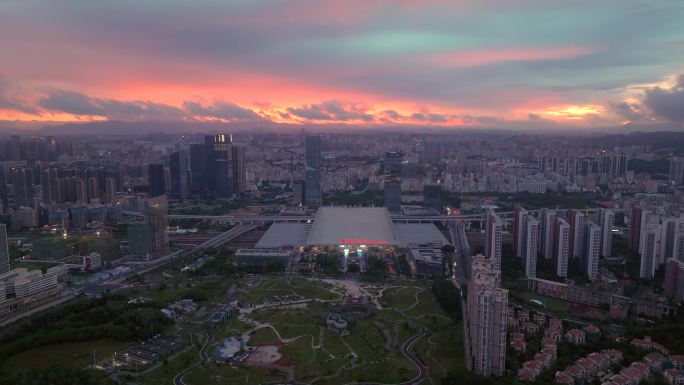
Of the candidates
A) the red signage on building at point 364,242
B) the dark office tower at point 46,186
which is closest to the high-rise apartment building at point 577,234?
the red signage on building at point 364,242

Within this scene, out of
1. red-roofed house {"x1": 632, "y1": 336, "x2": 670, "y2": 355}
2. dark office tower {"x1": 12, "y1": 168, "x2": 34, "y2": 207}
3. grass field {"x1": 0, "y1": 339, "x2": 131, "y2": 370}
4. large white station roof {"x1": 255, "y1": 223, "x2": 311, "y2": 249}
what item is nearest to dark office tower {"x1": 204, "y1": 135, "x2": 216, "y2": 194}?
dark office tower {"x1": 12, "y1": 168, "x2": 34, "y2": 207}

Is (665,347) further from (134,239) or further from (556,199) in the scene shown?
(556,199)

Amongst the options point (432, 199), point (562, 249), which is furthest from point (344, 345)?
point (432, 199)

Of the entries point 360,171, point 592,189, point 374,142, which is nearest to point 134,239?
point 360,171

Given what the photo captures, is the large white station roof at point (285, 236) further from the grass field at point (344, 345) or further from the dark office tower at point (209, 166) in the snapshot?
the dark office tower at point (209, 166)

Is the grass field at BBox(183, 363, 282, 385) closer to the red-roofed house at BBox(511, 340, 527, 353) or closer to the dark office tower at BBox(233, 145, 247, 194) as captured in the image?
the red-roofed house at BBox(511, 340, 527, 353)
